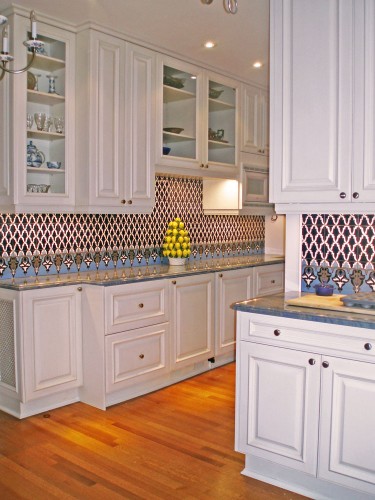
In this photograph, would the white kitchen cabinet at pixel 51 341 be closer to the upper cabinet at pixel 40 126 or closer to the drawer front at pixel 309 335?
the upper cabinet at pixel 40 126

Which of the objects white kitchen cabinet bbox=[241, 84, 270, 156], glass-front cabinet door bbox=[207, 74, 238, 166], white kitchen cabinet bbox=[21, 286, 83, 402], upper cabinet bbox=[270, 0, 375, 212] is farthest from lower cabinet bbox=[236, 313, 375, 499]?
white kitchen cabinet bbox=[241, 84, 270, 156]

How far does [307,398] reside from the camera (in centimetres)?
241

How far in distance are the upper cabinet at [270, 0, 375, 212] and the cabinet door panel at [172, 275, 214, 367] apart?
1.54m

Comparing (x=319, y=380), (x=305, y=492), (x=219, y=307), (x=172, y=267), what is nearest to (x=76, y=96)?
(x=172, y=267)

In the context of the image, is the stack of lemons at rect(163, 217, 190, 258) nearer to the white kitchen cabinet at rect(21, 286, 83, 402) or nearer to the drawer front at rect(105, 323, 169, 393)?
the drawer front at rect(105, 323, 169, 393)

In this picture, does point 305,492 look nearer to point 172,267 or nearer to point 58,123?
point 172,267

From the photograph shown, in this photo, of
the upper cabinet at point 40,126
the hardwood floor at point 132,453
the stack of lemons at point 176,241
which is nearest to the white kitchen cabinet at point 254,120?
the stack of lemons at point 176,241

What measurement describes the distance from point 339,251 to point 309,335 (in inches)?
23.5

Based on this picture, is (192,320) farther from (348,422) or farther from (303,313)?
(348,422)

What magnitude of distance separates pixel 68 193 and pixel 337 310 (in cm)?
207

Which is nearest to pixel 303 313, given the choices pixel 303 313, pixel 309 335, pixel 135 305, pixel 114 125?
pixel 303 313

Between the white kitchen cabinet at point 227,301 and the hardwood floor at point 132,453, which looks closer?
the hardwood floor at point 132,453

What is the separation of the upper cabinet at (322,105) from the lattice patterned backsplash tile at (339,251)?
9.9 inches

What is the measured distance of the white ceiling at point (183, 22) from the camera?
3.27 m
